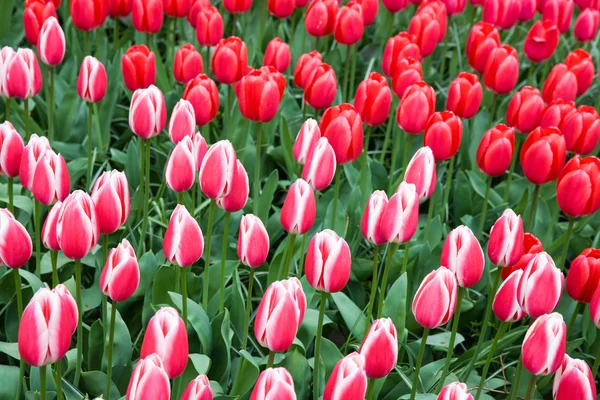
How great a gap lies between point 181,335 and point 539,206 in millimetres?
1757

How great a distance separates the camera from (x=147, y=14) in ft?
9.31

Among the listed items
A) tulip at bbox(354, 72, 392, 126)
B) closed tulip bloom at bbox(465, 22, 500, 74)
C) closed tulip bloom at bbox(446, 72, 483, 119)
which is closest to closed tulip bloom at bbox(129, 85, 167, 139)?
tulip at bbox(354, 72, 392, 126)

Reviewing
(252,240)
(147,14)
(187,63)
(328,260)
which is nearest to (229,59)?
(187,63)

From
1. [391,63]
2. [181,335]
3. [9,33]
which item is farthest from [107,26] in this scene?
[181,335]

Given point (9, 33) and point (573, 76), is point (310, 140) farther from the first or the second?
point (9, 33)

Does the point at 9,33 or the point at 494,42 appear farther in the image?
the point at 9,33

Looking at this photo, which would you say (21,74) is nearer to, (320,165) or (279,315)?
(320,165)

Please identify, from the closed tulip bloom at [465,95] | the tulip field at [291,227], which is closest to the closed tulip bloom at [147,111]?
the tulip field at [291,227]

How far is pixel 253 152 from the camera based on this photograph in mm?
2873

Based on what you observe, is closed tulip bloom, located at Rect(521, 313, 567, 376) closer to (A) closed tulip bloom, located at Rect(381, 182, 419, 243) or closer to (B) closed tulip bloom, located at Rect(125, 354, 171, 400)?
(A) closed tulip bloom, located at Rect(381, 182, 419, 243)

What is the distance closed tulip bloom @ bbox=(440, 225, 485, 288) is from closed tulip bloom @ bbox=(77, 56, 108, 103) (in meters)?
1.13

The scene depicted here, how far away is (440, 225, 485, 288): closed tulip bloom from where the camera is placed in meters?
1.71

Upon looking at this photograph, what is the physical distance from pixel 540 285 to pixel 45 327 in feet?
3.08

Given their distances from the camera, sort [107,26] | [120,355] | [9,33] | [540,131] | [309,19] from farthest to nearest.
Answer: [107,26] → [9,33] → [309,19] → [540,131] → [120,355]
